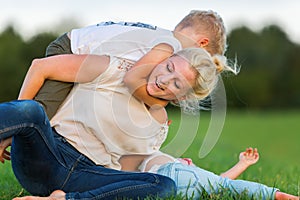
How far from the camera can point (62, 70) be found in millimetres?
3543

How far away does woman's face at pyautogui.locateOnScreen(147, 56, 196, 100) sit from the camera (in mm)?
3484

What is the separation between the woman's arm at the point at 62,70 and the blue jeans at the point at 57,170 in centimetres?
31

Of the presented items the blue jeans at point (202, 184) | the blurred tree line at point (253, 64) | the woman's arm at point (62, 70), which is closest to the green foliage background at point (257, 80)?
the blurred tree line at point (253, 64)

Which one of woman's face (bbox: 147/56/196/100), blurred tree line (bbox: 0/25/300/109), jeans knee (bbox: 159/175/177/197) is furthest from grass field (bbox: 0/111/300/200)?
blurred tree line (bbox: 0/25/300/109)

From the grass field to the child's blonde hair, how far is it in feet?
1.80

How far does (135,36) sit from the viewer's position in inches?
148

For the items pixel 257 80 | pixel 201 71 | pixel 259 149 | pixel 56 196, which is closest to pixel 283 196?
pixel 201 71

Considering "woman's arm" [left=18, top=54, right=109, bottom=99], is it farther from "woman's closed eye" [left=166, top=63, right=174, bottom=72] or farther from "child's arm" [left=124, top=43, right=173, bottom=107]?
"woman's closed eye" [left=166, top=63, right=174, bottom=72]

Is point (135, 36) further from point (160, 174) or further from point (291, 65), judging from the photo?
point (291, 65)

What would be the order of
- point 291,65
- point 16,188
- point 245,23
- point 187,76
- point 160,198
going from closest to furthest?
point 160,198 → point 187,76 → point 16,188 → point 291,65 → point 245,23

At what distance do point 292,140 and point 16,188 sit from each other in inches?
555

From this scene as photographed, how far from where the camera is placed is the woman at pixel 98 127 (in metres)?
3.35

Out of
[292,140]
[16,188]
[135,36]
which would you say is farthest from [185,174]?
[292,140]

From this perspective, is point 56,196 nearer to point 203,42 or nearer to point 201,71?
point 201,71
